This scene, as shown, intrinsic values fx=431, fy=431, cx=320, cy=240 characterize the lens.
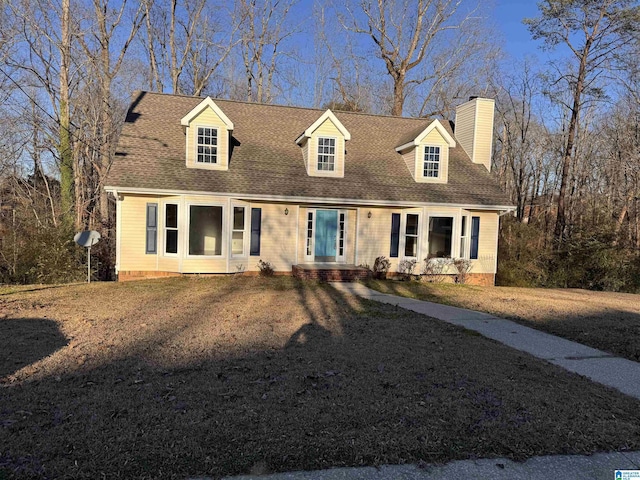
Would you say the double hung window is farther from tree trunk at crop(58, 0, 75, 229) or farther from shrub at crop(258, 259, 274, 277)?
tree trunk at crop(58, 0, 75, 229)

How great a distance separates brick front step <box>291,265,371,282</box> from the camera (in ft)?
45.7

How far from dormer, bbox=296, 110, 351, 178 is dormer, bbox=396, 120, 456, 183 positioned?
2743mm

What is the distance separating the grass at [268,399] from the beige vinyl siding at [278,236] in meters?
6.86

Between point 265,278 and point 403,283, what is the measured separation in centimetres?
458

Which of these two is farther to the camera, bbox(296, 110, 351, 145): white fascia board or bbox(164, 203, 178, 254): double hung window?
bbox(296, 110, 351, 145): white fascia board

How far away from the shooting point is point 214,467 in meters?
3.11

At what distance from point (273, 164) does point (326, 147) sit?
202 centimetres

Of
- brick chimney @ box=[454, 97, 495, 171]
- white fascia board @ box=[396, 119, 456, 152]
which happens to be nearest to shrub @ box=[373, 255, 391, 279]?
white fascia board @ box=[396, 119, 456, 152]

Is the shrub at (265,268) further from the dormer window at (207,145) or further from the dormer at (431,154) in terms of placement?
the dormer at (431,154)

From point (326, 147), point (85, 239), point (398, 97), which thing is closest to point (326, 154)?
point (326, 147)

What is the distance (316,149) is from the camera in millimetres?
15391

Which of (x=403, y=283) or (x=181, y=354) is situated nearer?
(x=181, y=354)

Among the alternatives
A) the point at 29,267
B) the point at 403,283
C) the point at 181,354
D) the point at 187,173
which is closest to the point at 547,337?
the point at 181,354

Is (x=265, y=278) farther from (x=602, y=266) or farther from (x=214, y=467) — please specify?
(x=602, y=266)
